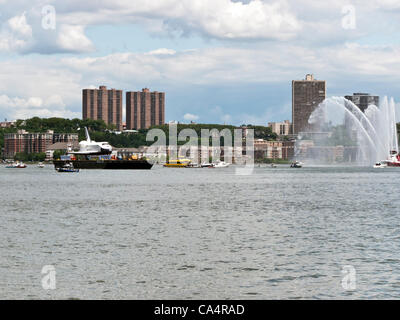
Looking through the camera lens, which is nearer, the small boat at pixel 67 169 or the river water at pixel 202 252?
the river water at pixel 202 252

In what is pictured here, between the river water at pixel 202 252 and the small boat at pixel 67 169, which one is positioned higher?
the small boat at pixel 67 169

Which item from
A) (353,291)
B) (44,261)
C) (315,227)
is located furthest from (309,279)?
(315,227)

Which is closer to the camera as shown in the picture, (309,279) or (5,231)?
(309,279)

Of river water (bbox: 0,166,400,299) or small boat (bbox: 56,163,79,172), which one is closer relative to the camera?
river water (bbox: 0,166,400,299)

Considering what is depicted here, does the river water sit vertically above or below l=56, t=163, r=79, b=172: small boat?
below

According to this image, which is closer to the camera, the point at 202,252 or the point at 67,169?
the point at 202,252

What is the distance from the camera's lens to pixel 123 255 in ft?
102

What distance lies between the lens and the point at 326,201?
66.4 metres

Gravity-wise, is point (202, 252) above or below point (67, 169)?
below

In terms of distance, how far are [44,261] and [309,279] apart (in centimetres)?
1178
